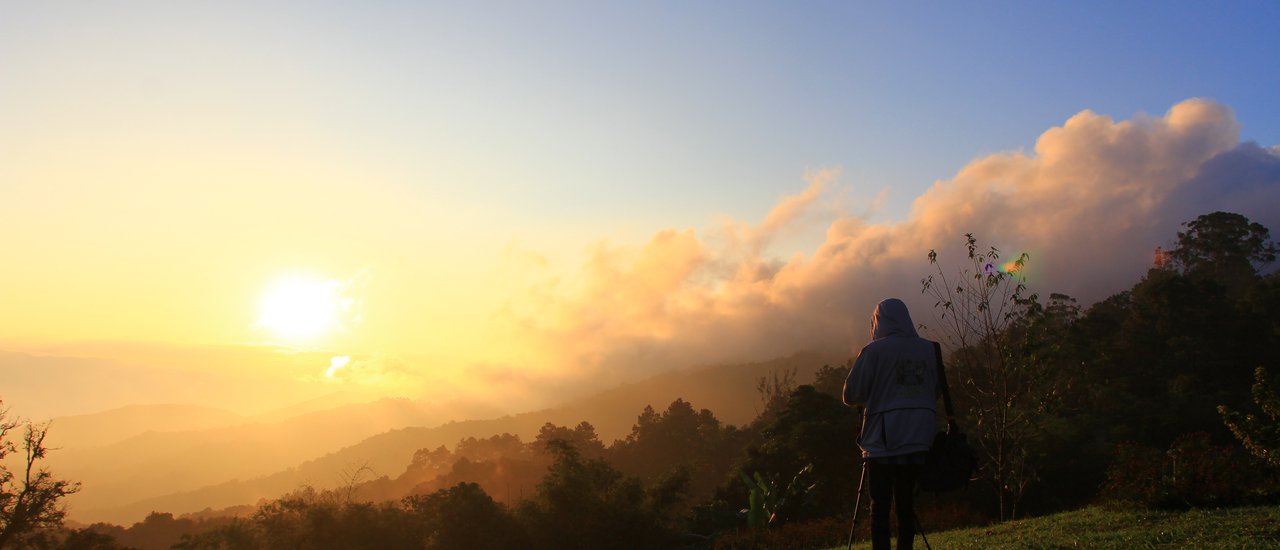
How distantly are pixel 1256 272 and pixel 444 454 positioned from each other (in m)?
93.2

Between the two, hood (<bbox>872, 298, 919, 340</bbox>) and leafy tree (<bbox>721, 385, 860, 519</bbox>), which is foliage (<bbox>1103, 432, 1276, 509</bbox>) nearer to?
hood (<bbox>872, 298, 919, 340</bbox>)

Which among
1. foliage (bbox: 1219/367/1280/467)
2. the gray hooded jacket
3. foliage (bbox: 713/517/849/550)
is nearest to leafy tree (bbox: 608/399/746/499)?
foliage (bbox: 713/517/849/550)

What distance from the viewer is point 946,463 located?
5.61m

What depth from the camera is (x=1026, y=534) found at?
1050 centimetres

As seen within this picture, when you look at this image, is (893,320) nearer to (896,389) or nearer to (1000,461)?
(896,389)

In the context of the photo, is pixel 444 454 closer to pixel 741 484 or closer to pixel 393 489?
pixel 393 489

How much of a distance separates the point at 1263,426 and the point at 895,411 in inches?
420

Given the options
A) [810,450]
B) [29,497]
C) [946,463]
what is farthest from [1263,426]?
[29,497]

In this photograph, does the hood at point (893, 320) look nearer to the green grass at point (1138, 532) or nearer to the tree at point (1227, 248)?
the green grass at point (1138, 532)

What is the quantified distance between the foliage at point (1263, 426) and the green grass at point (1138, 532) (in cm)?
173

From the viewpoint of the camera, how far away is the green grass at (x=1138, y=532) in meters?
8.41

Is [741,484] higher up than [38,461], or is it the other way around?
[38,461]

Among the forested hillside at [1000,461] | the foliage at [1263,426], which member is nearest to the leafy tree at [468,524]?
the forested hillside at [1000,461]

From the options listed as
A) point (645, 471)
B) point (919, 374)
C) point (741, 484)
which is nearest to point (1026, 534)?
point (919, 374)
